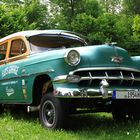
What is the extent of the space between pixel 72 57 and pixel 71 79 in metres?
0.40

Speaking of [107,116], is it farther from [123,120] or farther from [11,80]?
[11,80]

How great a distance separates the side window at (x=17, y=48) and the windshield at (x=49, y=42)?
219 mm

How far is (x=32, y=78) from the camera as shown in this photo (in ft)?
26.2

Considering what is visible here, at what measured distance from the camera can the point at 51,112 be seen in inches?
295

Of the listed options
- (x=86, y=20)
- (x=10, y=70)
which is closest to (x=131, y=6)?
(x=86, y=20)

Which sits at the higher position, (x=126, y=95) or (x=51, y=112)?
(x=126, y=95)

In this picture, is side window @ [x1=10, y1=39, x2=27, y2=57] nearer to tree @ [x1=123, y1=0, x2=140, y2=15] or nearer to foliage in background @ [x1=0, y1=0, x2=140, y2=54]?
foliage in background @ [x1=0, y1=0, x2=140, y2=54]

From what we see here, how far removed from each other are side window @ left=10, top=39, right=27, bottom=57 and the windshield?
22cm

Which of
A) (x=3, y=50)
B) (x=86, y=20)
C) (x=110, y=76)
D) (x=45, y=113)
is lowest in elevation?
(x=45, y=113)

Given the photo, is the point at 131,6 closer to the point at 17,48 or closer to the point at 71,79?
the point at 17,48

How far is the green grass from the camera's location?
22.8ft

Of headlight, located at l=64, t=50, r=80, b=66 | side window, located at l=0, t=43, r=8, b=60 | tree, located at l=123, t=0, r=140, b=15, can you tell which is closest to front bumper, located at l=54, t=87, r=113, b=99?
headlight, located at l=64, t=50, r=80, b=66

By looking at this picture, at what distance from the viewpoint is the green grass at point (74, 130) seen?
6.94 m

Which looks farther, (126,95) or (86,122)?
(86,122)
